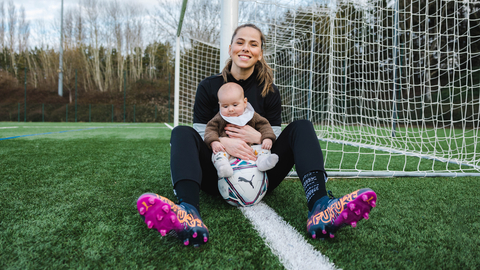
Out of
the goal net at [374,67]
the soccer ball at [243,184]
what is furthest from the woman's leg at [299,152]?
the goal net at [374,67]

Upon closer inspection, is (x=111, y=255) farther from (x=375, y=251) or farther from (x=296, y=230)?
(x=375, y=251)

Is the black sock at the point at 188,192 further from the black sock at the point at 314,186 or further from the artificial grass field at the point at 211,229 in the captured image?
the black sock at the point at 314,186

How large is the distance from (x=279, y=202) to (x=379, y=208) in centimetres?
52

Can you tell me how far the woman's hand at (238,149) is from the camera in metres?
1.35

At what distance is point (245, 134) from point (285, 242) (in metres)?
0.56

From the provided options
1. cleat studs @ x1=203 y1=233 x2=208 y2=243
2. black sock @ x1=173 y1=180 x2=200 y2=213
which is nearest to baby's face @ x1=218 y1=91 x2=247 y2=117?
black sock @ x1=173 y1=180 x2=200 y2=213

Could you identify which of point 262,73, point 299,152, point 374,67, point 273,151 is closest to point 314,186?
point 299,152

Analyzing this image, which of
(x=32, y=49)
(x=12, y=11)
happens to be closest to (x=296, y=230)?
(x=32, y=49)

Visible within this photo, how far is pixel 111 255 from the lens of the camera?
3.03 feet

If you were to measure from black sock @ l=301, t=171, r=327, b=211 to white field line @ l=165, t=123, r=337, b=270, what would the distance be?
A: 0.49 feet

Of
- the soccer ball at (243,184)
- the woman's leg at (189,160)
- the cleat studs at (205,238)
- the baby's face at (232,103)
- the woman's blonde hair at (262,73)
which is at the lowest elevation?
the cleat studs at (205,238)

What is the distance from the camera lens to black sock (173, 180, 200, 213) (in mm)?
1073

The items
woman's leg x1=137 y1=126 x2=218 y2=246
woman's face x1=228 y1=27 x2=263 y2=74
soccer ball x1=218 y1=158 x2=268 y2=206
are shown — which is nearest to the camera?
woman's leg x1=137 y1=126 x2=218 y2=246

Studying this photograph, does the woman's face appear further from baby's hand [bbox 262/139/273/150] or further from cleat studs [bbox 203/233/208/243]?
cleat studs [bbox 203/233/208/243]
